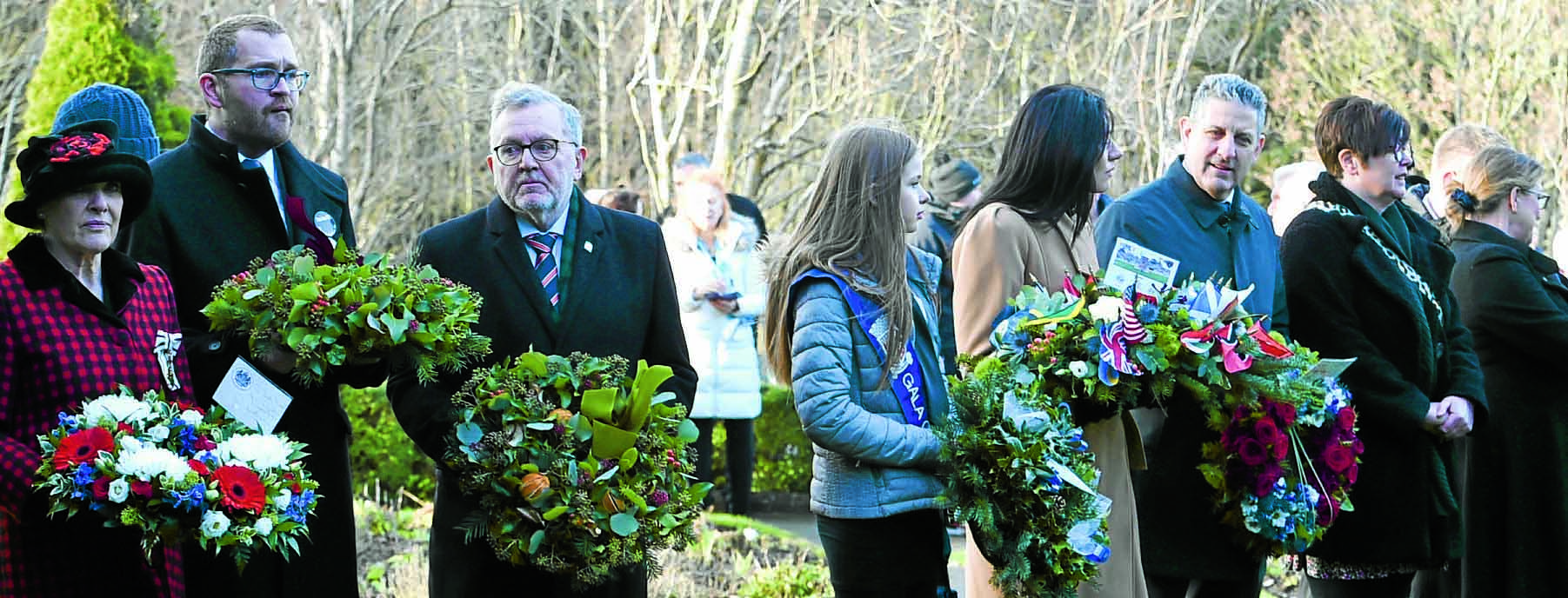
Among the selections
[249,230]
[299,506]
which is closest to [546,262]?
[249,230]

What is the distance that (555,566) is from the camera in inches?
154

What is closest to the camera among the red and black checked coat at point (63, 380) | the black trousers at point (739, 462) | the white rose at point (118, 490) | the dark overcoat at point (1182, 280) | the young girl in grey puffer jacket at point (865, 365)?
the white rose at point (118, 490)

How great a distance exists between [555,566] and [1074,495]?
55.1 inches

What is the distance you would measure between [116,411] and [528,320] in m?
1.09

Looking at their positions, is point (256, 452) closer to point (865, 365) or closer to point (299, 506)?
point (299, 506)

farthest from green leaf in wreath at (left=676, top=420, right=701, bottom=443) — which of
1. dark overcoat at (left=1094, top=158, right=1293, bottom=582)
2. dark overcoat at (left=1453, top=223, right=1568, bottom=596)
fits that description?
dark overcoat at (left=1453, top=223, right=1568, bottom=596)

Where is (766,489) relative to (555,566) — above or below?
below

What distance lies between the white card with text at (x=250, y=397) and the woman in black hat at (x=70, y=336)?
17 cm

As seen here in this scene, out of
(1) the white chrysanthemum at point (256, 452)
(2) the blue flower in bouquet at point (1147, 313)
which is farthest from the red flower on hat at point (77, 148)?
(2) the blue flower in bouquet at point (1147, 313)

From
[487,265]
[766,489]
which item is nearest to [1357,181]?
[487,265]

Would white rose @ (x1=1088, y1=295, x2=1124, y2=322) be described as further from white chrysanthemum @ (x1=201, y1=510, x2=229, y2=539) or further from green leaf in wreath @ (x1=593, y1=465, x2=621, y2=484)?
white chrysanthemum @ (x1=201, y1=510, x2=229, y2=539)

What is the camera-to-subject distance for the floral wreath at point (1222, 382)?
445 cm

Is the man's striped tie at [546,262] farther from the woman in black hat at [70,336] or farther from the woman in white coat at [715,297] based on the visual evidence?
the woman in white coat at [715,297]

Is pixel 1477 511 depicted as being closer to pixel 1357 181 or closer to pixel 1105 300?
pixel 1357 181
